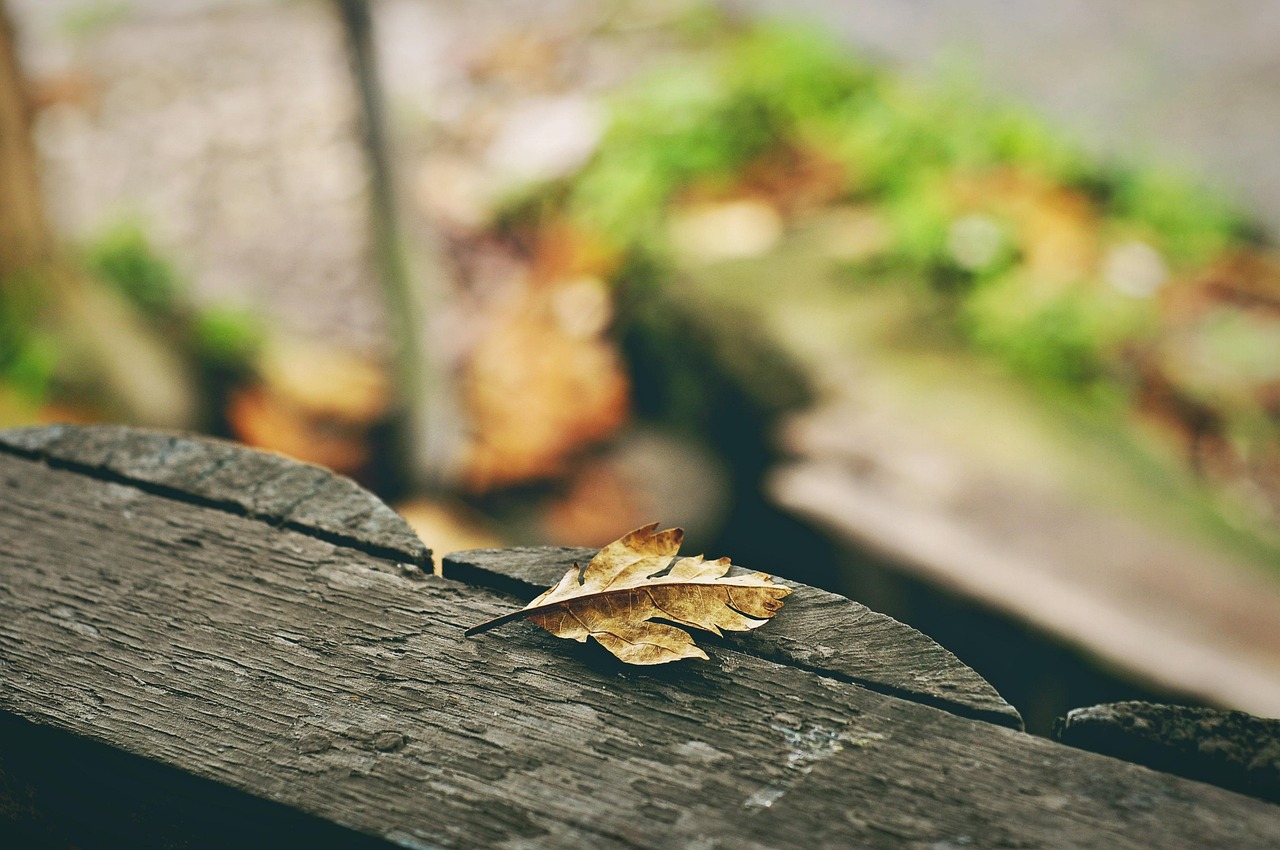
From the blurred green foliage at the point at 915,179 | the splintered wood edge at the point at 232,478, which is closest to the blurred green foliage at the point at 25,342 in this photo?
the blurred green foliage at the point at 915,179

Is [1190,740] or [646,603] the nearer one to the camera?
[1190,740]

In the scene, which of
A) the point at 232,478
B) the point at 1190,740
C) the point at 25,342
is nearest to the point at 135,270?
the point at 25,342

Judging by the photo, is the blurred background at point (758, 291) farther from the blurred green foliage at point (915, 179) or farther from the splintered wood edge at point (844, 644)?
the splintered wood edge at point (844, 644)

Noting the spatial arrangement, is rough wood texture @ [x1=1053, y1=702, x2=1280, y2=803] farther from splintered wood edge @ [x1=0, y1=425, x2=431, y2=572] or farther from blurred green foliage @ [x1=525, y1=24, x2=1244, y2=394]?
blurred green foliage @ [x1=525, y1=24, x2=1244, y2=394]

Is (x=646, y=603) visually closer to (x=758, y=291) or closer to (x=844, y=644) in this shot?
(x=844, y=644)

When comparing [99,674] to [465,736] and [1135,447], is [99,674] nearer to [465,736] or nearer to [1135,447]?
[465,736]

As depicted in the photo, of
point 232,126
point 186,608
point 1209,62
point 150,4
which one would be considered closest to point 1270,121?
point 1209,62
